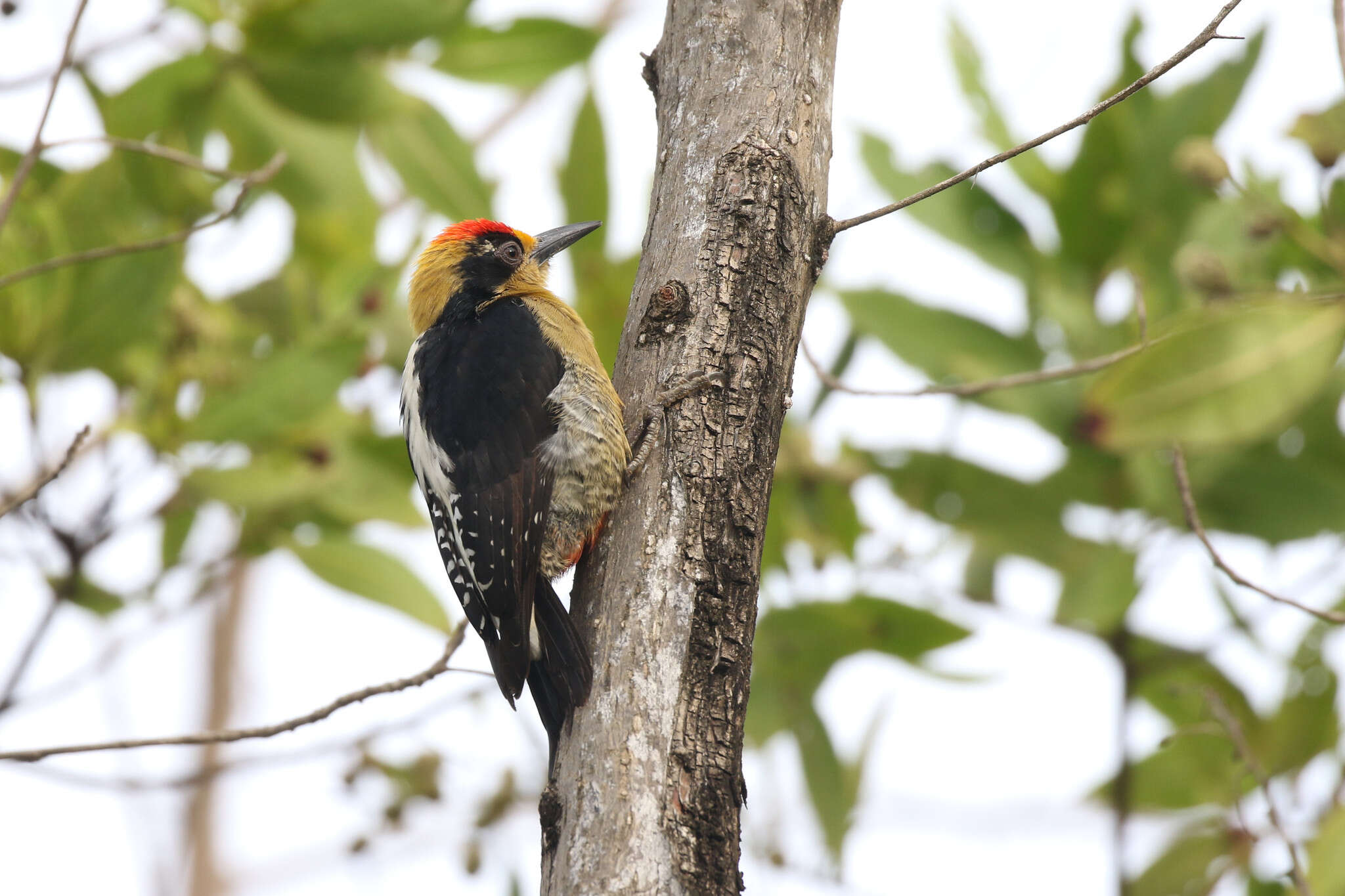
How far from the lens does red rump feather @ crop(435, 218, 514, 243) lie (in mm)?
4410

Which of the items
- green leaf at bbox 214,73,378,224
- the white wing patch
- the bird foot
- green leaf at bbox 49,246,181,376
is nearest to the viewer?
the bird foot

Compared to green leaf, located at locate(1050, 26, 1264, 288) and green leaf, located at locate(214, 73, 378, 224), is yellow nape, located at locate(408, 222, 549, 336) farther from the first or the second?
green leaf, located at locate(1050, 26, 1264, 288)

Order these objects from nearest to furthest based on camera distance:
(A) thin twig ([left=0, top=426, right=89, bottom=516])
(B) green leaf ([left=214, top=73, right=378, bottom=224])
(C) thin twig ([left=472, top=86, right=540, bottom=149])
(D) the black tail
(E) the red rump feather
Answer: (D) the black tail < (A) thin twig ([left=0, top=426, right=89, bottom=516]) < (B) green leaf ([left=214, top=73, right=378, bottom=224]) < (E) the red rump feather < (C) thin twig ([left=472, top=86, right=540, bottom=149])

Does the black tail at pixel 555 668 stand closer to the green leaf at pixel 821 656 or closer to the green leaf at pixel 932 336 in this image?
the green leaf at pixel 821 656

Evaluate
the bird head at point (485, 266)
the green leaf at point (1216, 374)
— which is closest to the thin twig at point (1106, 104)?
the green leaf at point (1216, 374)

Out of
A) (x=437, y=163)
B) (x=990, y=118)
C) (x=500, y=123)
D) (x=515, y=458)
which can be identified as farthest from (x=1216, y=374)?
(x=500, y=123)

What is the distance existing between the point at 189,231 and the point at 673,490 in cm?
147

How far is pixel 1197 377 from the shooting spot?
8.46 ft

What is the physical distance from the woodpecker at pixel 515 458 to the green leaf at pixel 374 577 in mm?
377

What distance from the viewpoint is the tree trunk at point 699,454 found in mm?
1832

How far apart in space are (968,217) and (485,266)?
5.52 ft

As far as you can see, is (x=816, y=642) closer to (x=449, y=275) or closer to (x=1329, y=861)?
(x=1329, y=861)

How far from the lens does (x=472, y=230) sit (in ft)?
14.8

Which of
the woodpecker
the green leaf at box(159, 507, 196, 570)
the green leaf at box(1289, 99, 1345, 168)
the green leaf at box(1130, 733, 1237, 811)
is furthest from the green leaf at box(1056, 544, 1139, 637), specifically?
the green leaf at box(159, 507, 196, 570)
